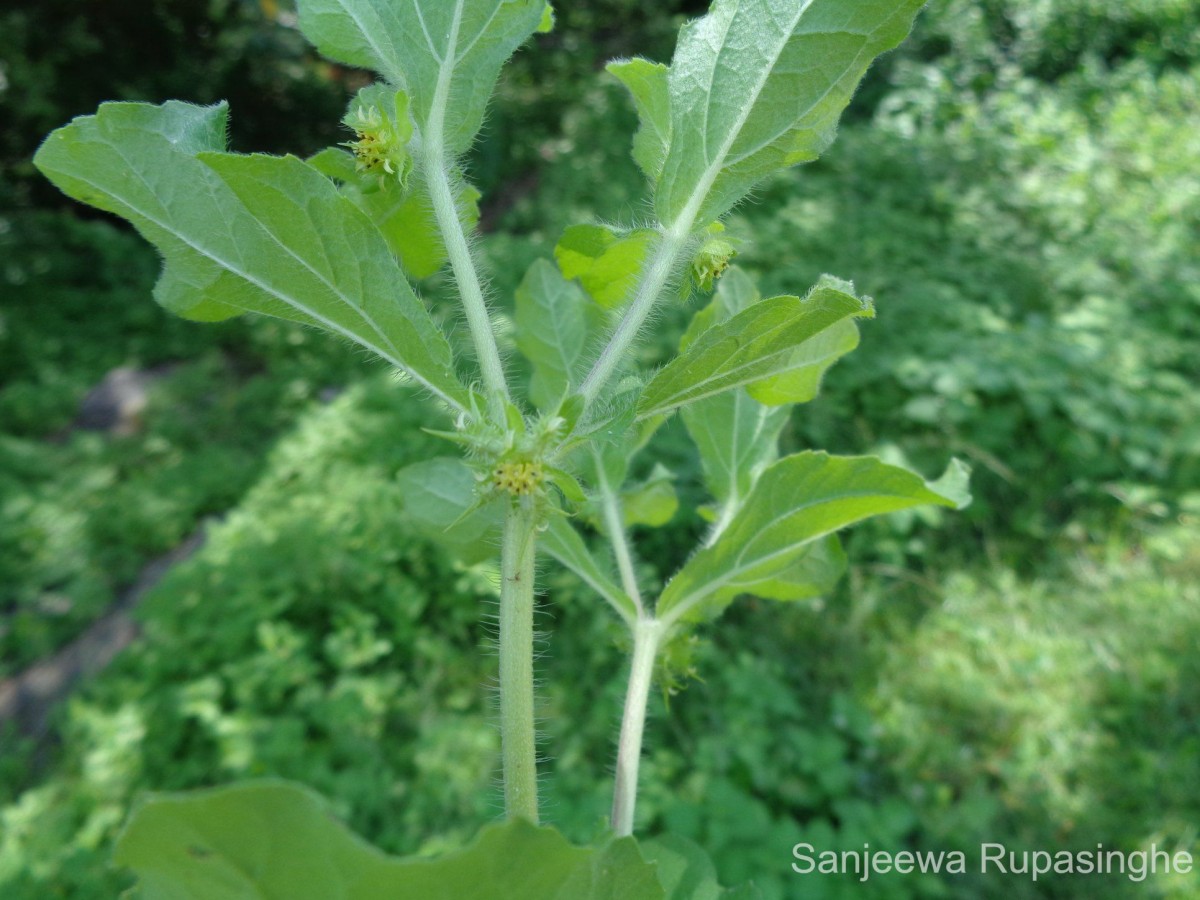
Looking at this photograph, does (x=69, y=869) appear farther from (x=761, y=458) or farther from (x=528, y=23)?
(x=528, y=23)

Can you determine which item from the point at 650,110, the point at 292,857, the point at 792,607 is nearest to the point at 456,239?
the point at 650,110

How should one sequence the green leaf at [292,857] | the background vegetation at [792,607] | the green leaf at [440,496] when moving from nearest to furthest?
the green leaf at [292,857] < the green leaf at [440,496] < the background vegetation at [792,607]

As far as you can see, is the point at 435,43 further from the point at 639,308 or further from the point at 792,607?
the point at 792,607

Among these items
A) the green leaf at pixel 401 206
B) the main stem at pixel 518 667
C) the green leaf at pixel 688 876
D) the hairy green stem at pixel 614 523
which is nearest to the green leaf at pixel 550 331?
the hairy green stem at pixel 614 523

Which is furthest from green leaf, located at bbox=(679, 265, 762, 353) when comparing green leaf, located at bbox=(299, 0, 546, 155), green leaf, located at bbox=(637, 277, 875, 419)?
green leaf, located at bbox=(299, 0, 546, 155)

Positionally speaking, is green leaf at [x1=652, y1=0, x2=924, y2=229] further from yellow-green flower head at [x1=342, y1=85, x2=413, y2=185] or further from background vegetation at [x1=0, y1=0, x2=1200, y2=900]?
background vegetation at [x1=0, y1=0, x2=1200, y2=900]

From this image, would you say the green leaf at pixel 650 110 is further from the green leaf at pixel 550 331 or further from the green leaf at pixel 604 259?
the green leaf at pixel 550 331

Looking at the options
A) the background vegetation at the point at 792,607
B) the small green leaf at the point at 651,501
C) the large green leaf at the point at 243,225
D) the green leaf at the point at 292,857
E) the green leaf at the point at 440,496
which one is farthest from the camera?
the background vegetation at the point at 792,607
